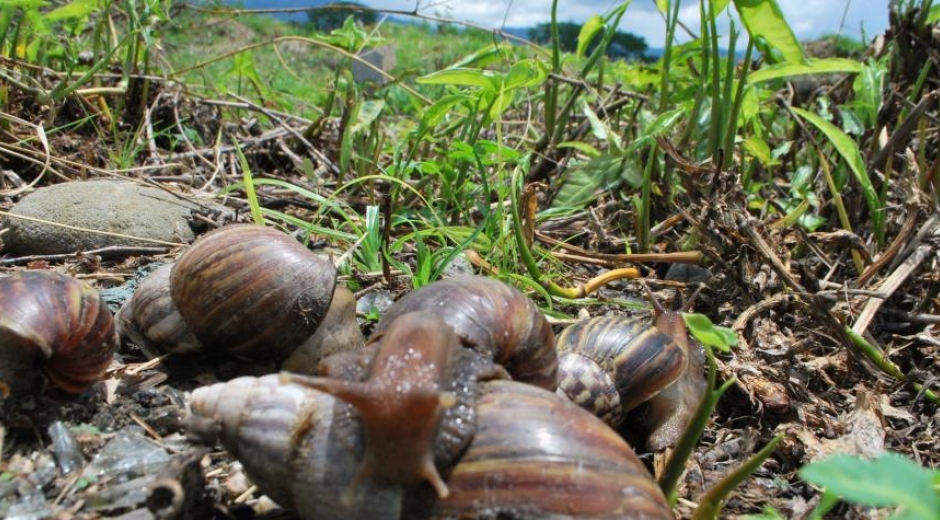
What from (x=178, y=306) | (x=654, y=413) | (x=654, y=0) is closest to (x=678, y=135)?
(x=654, y=0)

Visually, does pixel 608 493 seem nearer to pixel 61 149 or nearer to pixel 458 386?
pixel 458 386

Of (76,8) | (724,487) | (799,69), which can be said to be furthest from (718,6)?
(76,8)

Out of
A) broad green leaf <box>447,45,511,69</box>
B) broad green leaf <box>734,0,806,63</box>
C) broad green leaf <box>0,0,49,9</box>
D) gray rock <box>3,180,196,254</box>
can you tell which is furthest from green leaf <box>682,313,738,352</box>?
broad green leaf <box>0,0,49,9</box>

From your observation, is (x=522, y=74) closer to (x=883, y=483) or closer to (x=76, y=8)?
(x=883, y=483)

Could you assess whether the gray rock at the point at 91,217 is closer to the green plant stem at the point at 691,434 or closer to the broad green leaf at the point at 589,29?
the broad green leaf at the point at 589,29

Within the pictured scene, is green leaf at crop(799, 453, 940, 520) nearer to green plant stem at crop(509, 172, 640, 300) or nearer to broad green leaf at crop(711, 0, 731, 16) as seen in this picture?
green plant stem at crop(509, 172, 640, 300)
